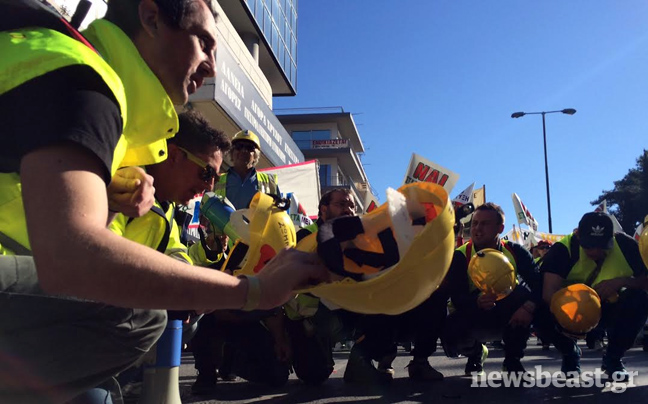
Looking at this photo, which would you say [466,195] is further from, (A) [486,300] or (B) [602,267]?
(A) [486,300]

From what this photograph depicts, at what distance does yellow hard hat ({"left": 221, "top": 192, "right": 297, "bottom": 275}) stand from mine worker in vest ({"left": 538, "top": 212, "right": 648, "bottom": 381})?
2.82 m

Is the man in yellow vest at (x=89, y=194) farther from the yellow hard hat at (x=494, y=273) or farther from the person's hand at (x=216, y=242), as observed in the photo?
the yellow hard hat at (x=494, y=273)

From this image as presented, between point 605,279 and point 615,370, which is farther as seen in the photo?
point 605,279

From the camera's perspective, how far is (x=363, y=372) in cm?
425

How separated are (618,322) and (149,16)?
419 cm

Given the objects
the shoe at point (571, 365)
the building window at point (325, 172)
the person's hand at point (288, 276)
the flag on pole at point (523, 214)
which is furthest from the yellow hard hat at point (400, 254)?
the building window at point (325, 172)

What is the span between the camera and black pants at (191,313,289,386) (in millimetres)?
3932

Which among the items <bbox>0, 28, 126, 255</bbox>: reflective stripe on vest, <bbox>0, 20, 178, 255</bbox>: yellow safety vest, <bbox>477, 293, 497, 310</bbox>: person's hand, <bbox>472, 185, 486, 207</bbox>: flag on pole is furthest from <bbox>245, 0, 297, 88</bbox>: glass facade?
<bbox>0, 28, 126, 255</bbox>: reflective stripe on vest

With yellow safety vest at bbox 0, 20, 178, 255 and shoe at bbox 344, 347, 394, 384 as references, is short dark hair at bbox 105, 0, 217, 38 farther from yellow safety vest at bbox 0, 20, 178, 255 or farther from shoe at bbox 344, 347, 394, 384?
shoe at bbox 344, 347, 394, 384

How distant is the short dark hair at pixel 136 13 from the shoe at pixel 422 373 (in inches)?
146

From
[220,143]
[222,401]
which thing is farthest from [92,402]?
[222,401]

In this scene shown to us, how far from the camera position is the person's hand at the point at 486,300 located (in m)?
4.18

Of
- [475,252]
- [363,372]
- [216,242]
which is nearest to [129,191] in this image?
[216,242]

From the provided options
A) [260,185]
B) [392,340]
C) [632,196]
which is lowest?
[392,340]
